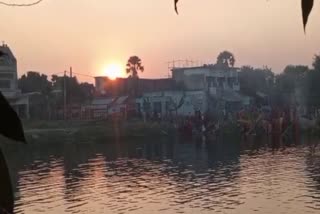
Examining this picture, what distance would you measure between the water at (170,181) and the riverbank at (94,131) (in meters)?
7.28

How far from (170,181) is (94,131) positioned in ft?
85.3

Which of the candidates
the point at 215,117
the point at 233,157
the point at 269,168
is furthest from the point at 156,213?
the point at 215,117

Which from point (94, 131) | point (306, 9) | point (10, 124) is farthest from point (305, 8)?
point (94, 131)

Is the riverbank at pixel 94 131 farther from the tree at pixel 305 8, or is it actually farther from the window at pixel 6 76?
the tree at pixel 305 8

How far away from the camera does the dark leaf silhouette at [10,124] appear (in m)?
0.73

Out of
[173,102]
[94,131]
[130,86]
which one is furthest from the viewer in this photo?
[130,86]

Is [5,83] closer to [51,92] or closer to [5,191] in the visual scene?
[51,92]

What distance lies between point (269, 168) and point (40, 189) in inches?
398

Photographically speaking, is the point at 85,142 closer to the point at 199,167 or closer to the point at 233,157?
the point at 233,157

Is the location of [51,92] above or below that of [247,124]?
above

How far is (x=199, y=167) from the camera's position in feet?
86.8

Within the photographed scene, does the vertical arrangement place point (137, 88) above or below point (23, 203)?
above

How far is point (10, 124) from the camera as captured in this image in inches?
30.0

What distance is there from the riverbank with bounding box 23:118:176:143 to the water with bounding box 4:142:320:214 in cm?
728
